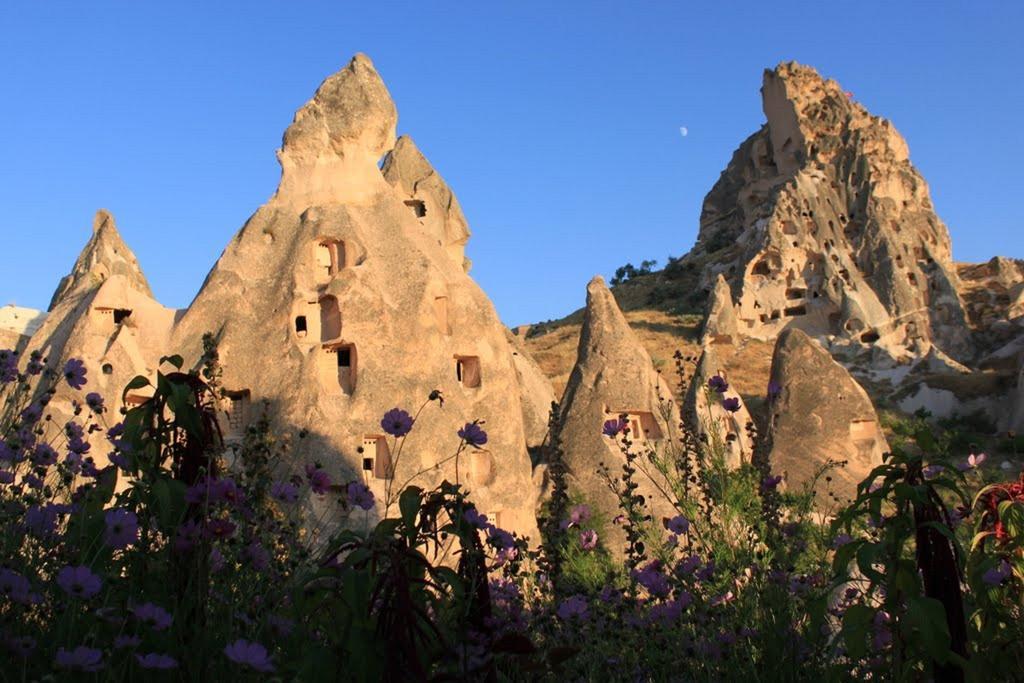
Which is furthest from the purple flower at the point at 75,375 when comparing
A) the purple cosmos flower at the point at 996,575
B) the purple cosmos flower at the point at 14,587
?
the purple cosmos flower at the point at 996,575

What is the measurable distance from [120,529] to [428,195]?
84.6 feet

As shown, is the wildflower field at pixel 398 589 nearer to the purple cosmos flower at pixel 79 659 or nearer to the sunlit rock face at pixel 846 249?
the purple cosmos flower at pixel 79 659

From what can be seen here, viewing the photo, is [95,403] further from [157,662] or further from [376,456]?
[376,456]

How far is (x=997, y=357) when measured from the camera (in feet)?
108

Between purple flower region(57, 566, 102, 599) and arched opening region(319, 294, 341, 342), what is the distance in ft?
40.1

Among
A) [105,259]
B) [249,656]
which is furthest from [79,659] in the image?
[105,259]

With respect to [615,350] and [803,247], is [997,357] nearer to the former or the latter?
[803,247]

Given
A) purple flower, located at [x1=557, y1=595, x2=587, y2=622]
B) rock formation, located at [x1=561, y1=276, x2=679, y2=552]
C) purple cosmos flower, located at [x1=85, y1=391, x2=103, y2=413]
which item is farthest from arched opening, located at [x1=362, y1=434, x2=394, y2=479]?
purple flower, located at [x1=557, y1=595, x2=587, y2=622]

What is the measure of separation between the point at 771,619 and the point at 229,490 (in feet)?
6.79

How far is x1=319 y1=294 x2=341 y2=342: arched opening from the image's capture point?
14695mm

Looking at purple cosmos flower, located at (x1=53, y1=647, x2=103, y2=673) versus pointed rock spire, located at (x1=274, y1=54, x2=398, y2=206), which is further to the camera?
pointed rock spire, located at (x1=274, y1=54, x2=398, y2=206)

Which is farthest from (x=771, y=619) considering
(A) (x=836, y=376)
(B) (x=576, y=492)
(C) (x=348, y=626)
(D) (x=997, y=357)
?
(D) (x=997, y=357)

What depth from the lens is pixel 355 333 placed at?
14484 mm

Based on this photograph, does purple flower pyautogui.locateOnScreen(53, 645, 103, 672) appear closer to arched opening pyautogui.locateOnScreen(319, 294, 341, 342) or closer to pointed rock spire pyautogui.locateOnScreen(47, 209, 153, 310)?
arched opening pyautogui.locateOnScreen(319, 294, 341, 342)
